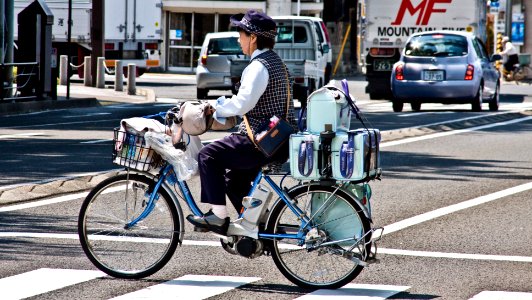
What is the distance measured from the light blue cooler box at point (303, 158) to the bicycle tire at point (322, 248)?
0.29 feet

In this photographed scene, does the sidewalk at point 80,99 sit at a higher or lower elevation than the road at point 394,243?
lower

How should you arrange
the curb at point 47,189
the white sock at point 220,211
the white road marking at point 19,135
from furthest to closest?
the white road marking at point 19,135 → the curb at point 47,189 → the white sock at point 220,211

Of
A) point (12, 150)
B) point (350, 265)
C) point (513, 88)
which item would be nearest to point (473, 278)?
point (350, 265)

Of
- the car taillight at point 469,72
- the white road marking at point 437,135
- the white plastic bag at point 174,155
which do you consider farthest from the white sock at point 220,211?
the car taillight at point 469,72

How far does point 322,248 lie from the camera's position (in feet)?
24.6

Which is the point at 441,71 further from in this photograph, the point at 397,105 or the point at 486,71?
the point at 486,71

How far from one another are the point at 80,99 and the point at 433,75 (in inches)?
305

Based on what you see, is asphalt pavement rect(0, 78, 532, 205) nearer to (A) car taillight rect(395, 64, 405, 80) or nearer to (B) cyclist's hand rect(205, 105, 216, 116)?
(A) car taillight rect(395, 64, 405, 80)

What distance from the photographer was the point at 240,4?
57938 mm

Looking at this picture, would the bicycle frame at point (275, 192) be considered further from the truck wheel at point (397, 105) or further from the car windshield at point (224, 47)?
the car windshield at point (224, 47)

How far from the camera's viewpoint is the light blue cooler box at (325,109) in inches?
293

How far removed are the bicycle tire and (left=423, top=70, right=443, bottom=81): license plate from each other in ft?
61.0

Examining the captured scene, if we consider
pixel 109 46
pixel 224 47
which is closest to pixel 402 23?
pixel 224 47

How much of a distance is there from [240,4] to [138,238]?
5059cm
